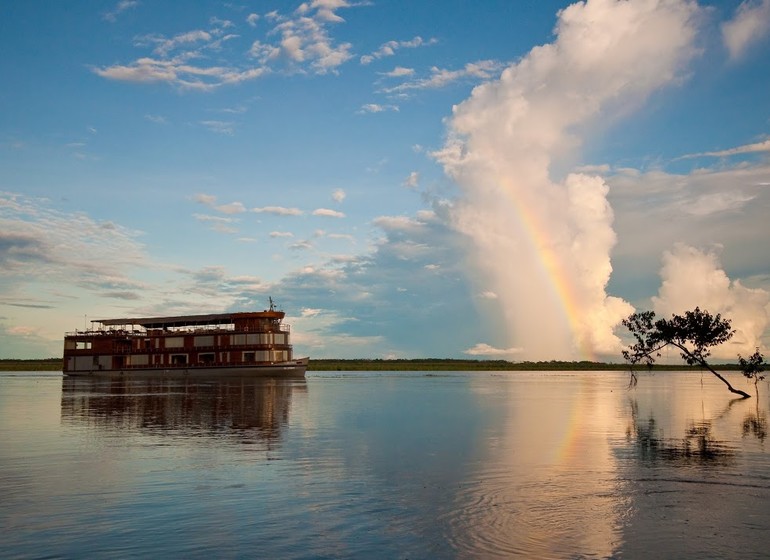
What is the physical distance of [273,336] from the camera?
363 ft

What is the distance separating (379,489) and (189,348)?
10321 cm

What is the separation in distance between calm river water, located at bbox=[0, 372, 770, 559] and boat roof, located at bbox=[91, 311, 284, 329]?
7277 cm

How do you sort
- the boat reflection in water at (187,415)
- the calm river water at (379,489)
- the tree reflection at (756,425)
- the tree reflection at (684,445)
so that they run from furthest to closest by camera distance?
the tree reflection at (756,425), the boat reflection in water at (187,415), the tree reflection at (684,445), the calm river water at (379,489)

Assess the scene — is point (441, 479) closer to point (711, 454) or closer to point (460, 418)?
point (711, 454)

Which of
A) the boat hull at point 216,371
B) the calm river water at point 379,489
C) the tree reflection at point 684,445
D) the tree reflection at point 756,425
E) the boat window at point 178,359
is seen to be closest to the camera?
the calm river water at point 379,489

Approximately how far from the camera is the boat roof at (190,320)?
11233 centimetres

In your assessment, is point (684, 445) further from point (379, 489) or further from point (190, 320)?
point (190, 320)

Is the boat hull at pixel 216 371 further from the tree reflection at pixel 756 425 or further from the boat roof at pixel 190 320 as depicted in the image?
the tree reflection at pixel 756 425

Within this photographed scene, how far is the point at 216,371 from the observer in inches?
4400

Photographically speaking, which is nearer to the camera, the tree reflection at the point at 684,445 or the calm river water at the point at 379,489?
the calm river water at the point at 379,489

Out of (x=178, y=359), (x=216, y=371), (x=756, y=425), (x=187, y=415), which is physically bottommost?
(x=756, y=425)

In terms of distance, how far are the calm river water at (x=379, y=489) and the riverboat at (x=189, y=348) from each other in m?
70.7

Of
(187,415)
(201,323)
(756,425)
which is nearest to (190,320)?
(201,323)

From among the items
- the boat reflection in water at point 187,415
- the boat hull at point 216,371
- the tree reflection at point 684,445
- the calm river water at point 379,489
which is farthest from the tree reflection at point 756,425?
the boat hull at point 216,371
